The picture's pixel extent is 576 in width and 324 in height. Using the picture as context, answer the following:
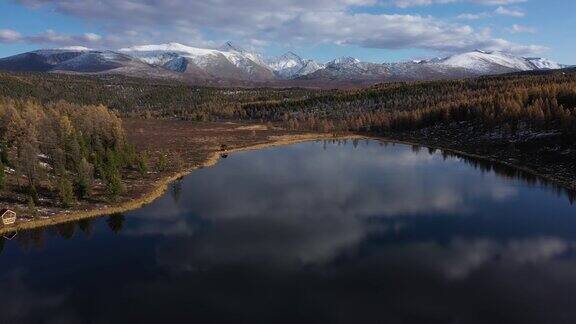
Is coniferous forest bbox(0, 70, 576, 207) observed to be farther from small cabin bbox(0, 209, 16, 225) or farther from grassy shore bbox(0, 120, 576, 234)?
small cabin bbox(0, 209, 16, 225)

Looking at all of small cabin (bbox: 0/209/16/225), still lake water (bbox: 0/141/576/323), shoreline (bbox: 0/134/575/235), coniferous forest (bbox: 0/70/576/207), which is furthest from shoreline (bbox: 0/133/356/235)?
coniferous forest (bbox: 0/70/576/207)

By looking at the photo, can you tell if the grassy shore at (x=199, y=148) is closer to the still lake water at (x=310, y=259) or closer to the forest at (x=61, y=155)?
the still lake water at (x=310, y=259)

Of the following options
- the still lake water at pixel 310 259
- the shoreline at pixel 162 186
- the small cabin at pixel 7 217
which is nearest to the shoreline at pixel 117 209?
the shoreline at pixel 162 186

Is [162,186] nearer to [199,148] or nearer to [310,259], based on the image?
[310,259]

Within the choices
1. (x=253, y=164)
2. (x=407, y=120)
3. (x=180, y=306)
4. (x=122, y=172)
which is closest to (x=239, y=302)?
(x=180, y=306)

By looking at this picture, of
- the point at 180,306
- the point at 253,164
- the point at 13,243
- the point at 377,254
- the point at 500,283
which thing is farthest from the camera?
the point at 253,164

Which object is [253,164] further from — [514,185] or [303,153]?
[514,185]
